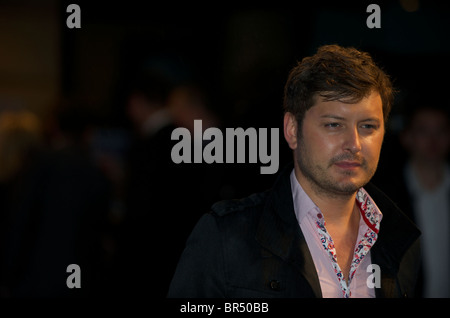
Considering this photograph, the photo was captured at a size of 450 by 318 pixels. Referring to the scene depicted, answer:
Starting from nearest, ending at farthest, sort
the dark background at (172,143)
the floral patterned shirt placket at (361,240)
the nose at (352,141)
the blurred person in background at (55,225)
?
the nose at (352,141)
the floral patterned shirt placket at (361,240)
the dark background at (172,143)
the blurred person in background at (55,225)

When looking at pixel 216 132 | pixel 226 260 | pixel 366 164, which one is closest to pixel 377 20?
pixel 216 132

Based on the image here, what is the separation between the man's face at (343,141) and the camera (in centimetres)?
182

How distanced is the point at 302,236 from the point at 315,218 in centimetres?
7

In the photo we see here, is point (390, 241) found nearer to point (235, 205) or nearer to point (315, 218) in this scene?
point (315, 218)

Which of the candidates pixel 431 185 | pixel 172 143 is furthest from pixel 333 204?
pixel 172 143

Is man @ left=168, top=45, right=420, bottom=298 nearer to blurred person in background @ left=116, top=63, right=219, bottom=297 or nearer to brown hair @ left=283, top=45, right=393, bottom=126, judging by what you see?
brown hair @ left=283, top=45, right=393, bottom=126

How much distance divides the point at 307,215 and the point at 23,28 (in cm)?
569

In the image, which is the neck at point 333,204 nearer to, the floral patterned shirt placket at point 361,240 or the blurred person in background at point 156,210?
the floral patterned shirt placket at point 361,240

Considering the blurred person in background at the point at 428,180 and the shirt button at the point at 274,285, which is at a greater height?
the blurred person in background at the point at 428,180

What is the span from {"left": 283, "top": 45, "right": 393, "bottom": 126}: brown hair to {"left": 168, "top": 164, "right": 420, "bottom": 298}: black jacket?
0.96 feet

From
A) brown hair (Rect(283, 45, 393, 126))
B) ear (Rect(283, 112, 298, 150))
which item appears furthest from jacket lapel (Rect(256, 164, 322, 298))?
brown hair (Rect(283, 45, 393, 126))

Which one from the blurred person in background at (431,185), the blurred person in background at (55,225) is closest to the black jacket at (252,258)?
the blurred person in background at (431,185)

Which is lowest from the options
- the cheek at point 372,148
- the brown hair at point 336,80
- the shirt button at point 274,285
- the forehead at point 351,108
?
the shirt button at point 274,285

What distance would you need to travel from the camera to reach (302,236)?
6.39 feet
